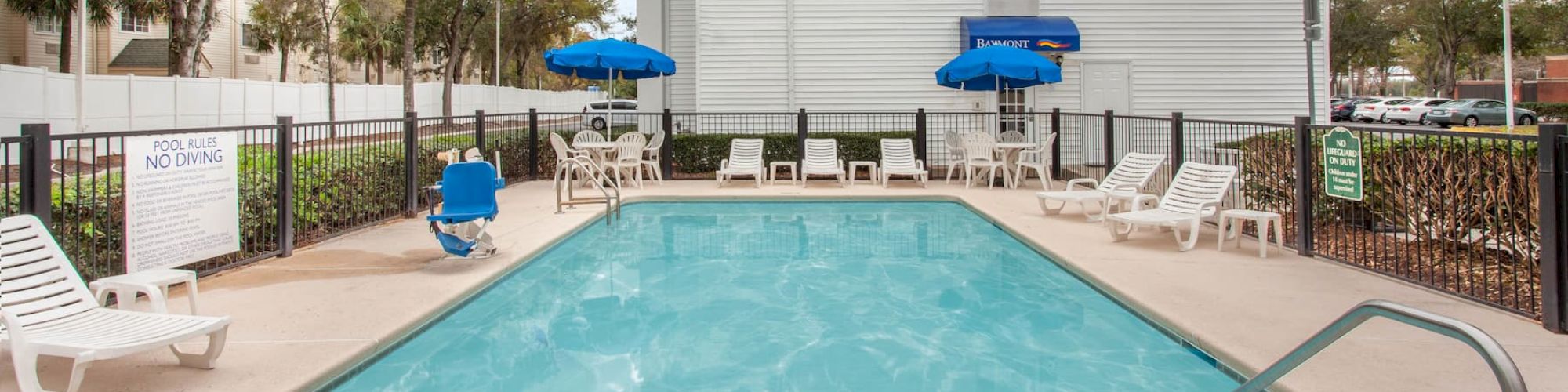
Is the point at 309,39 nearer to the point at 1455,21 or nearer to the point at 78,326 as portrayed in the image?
the point at 78,326

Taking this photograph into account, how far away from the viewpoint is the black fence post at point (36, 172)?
4973 millimetres

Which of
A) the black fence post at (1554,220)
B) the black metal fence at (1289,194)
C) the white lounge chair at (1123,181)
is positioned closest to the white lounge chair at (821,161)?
the black metal fence at (1289,194)

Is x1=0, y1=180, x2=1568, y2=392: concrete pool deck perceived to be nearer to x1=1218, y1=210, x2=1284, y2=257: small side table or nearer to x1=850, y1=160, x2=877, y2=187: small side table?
x1=1218, y1=210, x2=1284, y2=257: small side table

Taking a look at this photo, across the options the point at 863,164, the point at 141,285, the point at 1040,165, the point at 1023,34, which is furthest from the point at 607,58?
the point at 141,285

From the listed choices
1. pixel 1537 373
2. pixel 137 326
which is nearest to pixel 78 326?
pixel 137 326

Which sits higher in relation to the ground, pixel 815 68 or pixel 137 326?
pixel 815 68

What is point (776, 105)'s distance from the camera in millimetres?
17594

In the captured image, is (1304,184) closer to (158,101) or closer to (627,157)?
(627,157)

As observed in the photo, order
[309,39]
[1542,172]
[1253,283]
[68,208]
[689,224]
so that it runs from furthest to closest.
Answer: [309,39]
[689,224]
[1253,283]
[68,208]
[1542,172]

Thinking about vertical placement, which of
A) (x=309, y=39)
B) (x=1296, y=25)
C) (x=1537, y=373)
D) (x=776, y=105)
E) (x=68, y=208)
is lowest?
(x=1537, y=373)

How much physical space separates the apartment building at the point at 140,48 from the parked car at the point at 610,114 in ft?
44.7

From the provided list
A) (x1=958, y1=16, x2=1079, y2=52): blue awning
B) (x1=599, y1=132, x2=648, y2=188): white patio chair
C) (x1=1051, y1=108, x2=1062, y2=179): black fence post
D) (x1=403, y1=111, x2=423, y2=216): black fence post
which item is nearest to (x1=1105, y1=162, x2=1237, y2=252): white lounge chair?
(x1=1051, y1=108, x2=1062, y2=179): black fence post

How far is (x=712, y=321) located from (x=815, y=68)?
38.8 ft

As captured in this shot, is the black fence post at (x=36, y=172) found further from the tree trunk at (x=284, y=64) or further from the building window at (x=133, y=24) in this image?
the tree trunk at (x=284, y=64)
